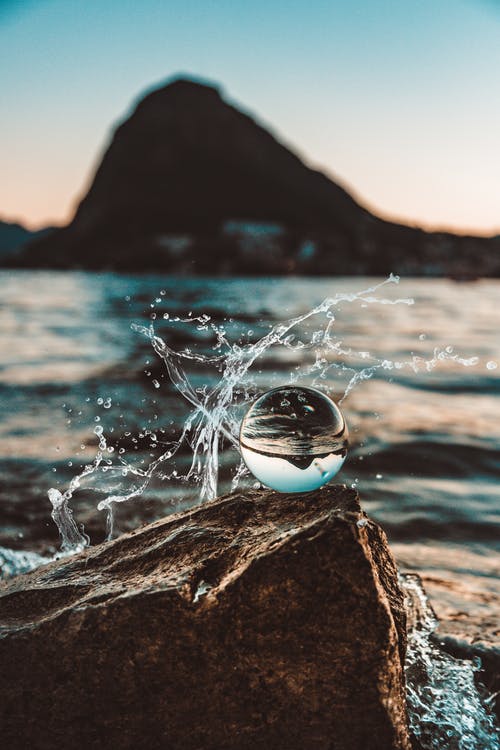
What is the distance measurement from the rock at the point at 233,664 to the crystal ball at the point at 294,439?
0.49 meters

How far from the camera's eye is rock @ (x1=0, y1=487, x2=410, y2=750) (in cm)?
236

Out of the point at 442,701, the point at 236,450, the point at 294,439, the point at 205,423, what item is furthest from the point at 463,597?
the point at 236,450

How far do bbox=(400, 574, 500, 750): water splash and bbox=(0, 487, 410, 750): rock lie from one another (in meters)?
0.64

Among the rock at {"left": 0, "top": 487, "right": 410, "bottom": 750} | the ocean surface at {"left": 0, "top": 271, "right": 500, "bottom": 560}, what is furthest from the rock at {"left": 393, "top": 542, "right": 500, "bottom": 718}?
the rock at {"left": 0, "top": 487, "right": 410, "bottom": 750}

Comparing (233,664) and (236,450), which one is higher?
(233,664)

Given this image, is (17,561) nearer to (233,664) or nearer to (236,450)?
(233,664)

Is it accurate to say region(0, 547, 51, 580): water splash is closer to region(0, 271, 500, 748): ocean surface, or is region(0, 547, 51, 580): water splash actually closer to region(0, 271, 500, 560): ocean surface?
region(0, 271, 500, 748): ocean surface

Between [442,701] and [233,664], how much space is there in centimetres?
140

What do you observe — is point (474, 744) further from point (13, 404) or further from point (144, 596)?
point (13, 404)

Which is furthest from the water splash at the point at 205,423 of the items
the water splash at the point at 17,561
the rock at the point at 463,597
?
the rock at the point at 463,597

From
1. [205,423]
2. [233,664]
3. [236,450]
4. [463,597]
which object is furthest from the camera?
[236,450]

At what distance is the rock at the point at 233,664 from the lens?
236cm

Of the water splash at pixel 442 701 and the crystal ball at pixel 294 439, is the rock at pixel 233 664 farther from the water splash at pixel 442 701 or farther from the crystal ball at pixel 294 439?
the water splash at pixel 442 701

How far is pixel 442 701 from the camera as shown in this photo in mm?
3143
